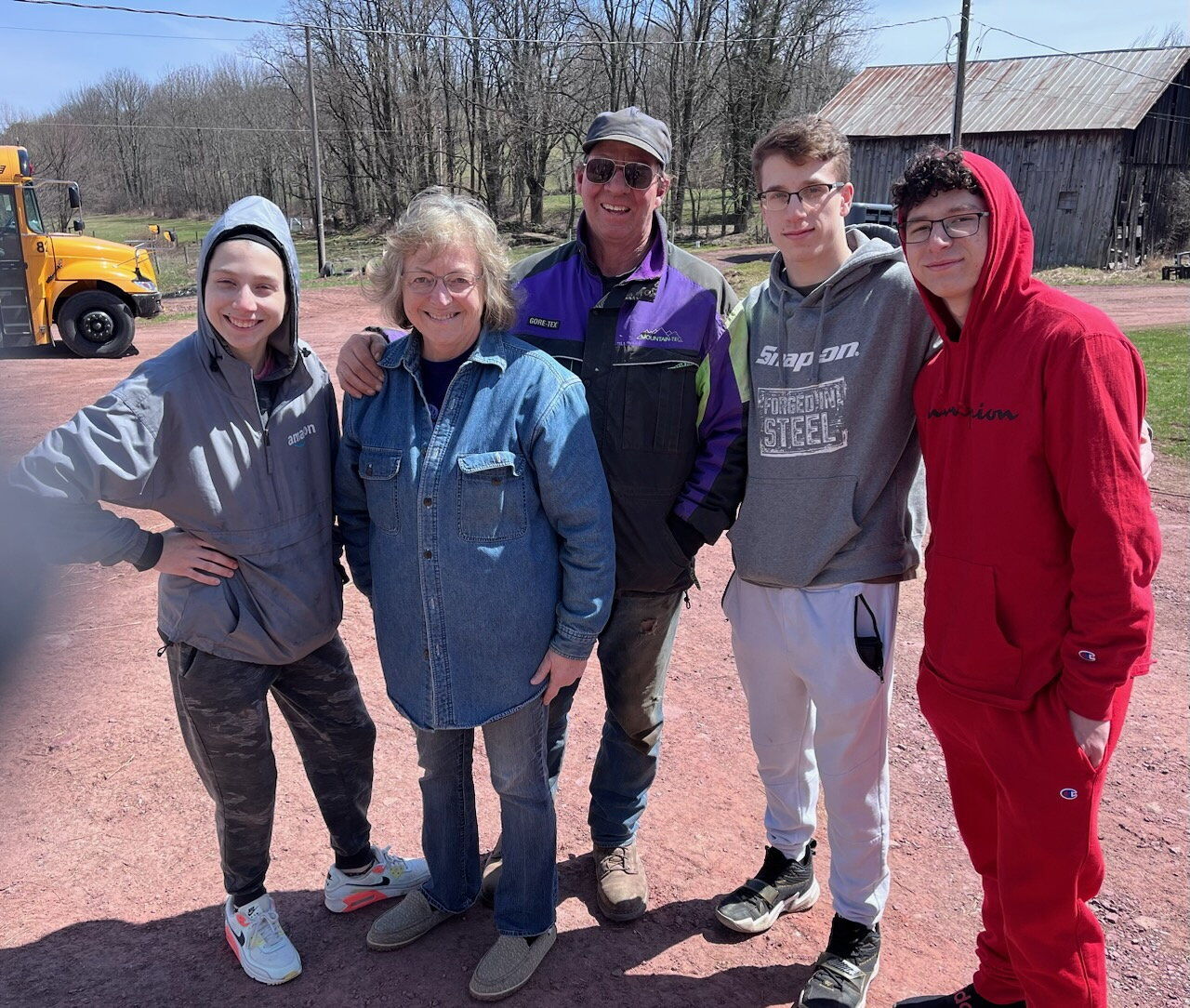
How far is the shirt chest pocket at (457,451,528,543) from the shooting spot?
2279mm

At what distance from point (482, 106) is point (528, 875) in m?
40.1

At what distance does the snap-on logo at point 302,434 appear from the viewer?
2.43m

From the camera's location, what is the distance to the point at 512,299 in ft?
8.27

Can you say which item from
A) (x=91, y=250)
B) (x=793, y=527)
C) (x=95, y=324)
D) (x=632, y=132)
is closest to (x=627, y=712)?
(x=793, y=527)

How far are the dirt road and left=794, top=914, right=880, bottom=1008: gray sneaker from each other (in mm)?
101

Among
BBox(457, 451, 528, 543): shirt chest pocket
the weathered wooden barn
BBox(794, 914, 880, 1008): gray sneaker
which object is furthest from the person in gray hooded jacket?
the weathered wooden barn

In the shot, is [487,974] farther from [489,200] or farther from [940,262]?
[489,200]

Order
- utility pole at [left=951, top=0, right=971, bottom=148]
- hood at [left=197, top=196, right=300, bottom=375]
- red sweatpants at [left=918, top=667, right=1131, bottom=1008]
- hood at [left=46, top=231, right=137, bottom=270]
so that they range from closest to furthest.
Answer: red sweatpants at [left=918, top=667, right=1131, bottom=1008], hood at [left=197, top=196, right=300, bottom=375], hood at [left=46, top=231, right=137, bottom=270], utility pole at [left=951, top=0, right=971, bottom=148]

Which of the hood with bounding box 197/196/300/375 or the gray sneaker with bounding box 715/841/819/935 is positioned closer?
the hood with bounding box 197/196/300/375

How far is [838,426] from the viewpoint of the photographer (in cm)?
239

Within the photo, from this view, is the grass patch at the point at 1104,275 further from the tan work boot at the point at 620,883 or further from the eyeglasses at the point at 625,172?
the tan work boot at the point at 620,883

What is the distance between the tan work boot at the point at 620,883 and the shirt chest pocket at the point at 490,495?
4.26 feet

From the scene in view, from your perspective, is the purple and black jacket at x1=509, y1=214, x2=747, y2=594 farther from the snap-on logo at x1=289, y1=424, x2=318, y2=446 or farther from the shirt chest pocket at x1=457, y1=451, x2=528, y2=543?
the snap-on logo at x1=289, y1=424, x2=318, y2=446

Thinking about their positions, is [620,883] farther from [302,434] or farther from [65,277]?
[65,277]
